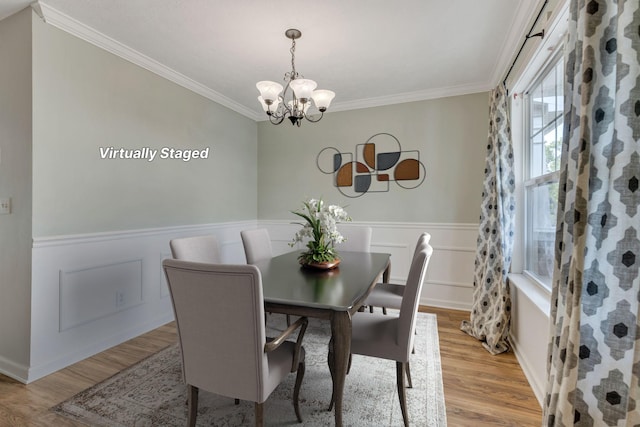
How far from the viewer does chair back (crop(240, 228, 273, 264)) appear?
2717mm

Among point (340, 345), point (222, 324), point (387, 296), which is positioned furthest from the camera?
point (387, 296)

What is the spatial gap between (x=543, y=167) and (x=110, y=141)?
3437mm

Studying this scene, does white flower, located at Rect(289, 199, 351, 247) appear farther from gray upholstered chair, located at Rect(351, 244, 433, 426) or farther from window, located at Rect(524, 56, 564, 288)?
window, located at Rect(524, 56, 564, 288)

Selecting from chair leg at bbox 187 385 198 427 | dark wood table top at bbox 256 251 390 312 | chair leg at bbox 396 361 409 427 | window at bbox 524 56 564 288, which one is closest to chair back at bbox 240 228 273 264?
dark wood table top at bbox 256 251 390 312

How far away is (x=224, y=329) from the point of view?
1.25 meters

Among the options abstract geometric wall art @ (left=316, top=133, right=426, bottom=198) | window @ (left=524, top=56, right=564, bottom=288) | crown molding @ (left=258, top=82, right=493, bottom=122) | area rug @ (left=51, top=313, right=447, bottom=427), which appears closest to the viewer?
area rug @ (left=51, top=313, right=447, bottom=427)

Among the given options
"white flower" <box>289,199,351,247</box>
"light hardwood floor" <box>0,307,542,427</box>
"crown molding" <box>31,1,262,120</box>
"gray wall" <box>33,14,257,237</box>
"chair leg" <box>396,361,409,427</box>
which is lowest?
"light hardwood floor" <box>0,307,542,427</box>

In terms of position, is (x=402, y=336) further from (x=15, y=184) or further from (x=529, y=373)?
(x=15, y=184)

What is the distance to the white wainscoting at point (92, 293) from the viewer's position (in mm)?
2109

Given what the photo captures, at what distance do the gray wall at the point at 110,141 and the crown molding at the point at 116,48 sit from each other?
5 centimetres

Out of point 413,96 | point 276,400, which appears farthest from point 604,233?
point 413,96

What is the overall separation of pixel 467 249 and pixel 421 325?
3.46 ft

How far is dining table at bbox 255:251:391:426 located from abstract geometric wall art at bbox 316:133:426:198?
1.72 meters

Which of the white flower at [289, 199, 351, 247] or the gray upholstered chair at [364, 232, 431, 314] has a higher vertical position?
the white flower at [289, 199, 351, 247]
